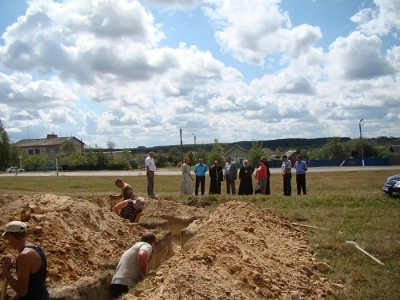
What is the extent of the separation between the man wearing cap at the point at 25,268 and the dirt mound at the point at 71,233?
5.31 feet

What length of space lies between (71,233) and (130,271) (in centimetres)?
156

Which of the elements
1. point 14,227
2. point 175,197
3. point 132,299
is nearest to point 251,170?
point 175,197

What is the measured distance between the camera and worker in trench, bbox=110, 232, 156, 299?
604cm

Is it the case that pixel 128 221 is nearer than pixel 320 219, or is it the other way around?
pixel 128 221

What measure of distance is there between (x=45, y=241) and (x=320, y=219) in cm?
676

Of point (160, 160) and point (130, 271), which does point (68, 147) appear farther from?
point (130, 271)

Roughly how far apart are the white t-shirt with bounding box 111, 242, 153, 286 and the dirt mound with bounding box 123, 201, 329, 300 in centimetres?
35

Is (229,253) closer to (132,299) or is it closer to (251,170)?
(132,299)

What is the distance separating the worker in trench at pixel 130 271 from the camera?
19.8ft

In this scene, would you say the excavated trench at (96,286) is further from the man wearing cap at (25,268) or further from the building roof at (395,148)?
the building roof at (395,148)

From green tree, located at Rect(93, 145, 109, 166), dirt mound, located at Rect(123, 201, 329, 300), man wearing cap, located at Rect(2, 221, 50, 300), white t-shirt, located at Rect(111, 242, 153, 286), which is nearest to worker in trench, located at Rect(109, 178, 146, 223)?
dirt mound, located at Rect(123, 201, 329, 300)

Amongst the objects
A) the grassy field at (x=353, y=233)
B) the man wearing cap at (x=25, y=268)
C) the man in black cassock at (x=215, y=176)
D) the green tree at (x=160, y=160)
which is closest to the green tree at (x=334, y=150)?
the green tree at (x=160, y=160)

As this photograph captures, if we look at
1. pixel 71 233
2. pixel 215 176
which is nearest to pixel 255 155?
pixel 215 176

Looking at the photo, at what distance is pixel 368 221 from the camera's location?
9.96 m
